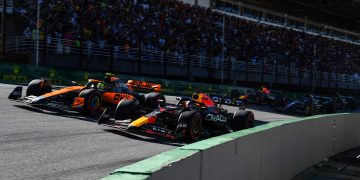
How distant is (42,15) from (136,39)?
5602 millimetres

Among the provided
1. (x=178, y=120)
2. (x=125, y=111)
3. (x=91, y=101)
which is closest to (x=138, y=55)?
(x=91, y=101)

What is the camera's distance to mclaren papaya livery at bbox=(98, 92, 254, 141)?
30.3 feet

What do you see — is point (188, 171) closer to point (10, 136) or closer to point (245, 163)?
point (245, 163)

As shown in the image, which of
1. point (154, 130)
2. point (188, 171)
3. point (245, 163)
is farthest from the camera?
point (154, 130)

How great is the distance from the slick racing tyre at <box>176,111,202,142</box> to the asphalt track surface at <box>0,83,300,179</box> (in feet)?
0.83

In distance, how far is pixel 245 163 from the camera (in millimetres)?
5406

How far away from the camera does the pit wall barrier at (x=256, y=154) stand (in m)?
3.40

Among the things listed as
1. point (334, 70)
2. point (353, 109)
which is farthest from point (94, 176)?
point (334, 70)

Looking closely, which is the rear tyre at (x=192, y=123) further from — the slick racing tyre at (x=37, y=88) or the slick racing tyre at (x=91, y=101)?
the slick racing tyre at (x=37, y=88)

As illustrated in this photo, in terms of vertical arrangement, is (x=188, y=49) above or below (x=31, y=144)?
above

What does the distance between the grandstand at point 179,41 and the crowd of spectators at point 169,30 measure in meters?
0.05

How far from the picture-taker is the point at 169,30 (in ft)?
85.0

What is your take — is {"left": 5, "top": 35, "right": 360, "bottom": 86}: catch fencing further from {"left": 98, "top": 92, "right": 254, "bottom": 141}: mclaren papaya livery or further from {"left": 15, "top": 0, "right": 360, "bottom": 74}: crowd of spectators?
{"left": 98, "top": 92, "right": 254, "bottom": 141}: mclaren papaya livery

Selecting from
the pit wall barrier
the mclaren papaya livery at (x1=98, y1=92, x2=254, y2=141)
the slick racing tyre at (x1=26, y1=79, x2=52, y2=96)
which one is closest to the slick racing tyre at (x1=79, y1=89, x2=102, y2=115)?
the mclaren papaya livery at (x1=98, y1=92, x2=254, y2=141)
